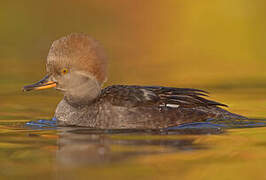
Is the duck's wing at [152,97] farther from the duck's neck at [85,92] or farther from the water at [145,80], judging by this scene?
the water at [145,80]

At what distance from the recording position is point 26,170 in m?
6.93

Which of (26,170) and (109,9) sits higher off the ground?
(109,9)

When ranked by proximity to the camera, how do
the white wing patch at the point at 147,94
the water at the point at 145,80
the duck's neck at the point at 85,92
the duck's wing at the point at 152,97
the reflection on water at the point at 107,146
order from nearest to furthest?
the water at the point at 145,80, the reflection on water at the point at 107,146, the duck's wing at the point at 152,97, the white wing patch at the point at 147,94, the duck's neck at the point at 85,92

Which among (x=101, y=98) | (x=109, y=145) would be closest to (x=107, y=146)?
(x=109, y=145)

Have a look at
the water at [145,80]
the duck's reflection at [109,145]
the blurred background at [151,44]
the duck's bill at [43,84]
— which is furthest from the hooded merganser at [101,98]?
the blurred background at [151,44]

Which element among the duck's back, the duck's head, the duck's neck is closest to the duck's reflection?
the duck's back

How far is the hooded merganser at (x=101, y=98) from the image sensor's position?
31.3ft

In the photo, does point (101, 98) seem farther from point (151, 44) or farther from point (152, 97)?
point (151, 44)

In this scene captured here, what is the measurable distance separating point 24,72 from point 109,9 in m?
16.2

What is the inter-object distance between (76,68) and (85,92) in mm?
432

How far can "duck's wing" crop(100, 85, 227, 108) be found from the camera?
9672mm

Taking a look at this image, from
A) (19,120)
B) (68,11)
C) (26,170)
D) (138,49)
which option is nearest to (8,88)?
(19,120)

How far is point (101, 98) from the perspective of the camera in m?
9.88

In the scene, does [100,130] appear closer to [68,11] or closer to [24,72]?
→ [24,72]
